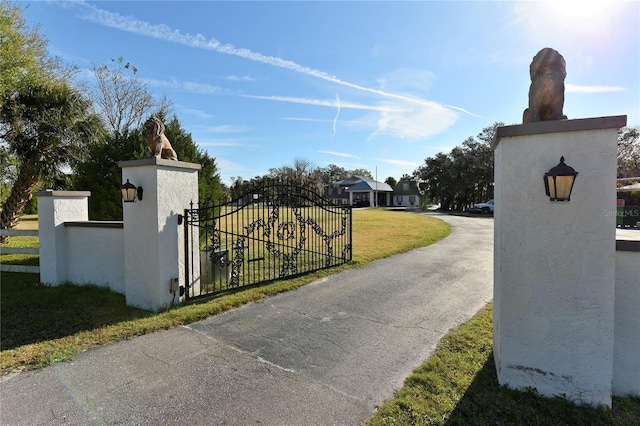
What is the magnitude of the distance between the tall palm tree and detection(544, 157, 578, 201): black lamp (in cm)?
1208

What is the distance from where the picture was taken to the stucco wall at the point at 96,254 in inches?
209

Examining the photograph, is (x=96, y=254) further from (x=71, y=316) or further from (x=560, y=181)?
(x=560, y=181)

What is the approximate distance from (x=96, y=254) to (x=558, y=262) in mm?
6706

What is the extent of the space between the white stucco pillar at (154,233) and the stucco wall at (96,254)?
0.56 meters

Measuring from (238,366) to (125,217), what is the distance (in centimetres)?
321

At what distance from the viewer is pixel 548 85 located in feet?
8.73

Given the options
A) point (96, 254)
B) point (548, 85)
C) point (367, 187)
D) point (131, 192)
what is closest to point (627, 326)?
point (548, 85)

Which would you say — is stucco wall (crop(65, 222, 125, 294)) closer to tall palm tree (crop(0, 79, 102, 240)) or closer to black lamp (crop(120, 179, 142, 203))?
black lamp (crop(120, 179, 142, 203))

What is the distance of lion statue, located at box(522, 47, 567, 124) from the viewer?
262 centimetres

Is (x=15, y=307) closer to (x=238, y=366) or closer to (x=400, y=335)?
(x=238, y=366)

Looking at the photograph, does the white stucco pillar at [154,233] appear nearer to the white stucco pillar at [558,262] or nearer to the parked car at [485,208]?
the white stucco pillar at [558,262]

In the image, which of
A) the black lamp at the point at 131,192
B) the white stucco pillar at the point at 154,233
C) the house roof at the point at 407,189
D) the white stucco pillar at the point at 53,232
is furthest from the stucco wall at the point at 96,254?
the house roof at the point at 407,189

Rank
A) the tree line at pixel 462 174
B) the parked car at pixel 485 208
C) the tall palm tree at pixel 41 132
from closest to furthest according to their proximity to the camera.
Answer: the tall palm tree at pixel 41 132
the parked car at pixel 485 208
the tree line at pixel 462 174

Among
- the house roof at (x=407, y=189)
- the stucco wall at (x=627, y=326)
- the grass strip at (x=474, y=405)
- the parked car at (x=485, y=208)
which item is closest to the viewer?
the grass strip at (x=474, y=405)
